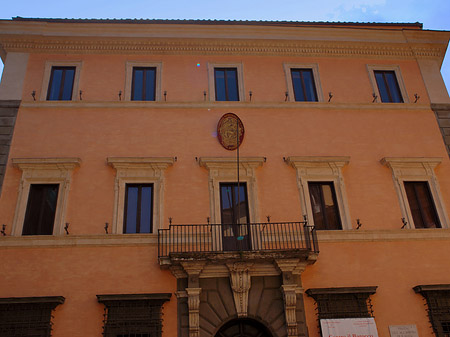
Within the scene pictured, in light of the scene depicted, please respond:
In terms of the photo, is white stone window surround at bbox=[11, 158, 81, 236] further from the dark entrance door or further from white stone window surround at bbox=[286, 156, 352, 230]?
white stone window surround at bbox=[286, 156, 352, 230]

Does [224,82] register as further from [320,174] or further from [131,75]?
[320,174]

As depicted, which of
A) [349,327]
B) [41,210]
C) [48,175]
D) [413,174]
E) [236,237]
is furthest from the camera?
[413,174]

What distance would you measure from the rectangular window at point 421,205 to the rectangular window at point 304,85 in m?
3.86

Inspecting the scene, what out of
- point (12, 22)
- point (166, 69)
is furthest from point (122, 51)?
point (12, 22)

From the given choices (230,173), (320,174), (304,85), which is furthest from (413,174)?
(230,173)

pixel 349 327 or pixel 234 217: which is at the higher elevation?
pixel 234 217

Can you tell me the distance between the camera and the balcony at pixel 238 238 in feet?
36.1

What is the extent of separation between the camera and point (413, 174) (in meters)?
12.7

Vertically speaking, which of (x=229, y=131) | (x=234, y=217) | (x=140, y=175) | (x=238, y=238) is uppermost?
(x=229, y=131)

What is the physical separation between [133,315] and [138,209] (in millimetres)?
2705

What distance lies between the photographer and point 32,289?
10.5 meters

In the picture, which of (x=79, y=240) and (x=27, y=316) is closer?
(x=27, y=316)

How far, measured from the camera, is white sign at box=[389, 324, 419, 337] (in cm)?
1056

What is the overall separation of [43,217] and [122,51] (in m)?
5.70
